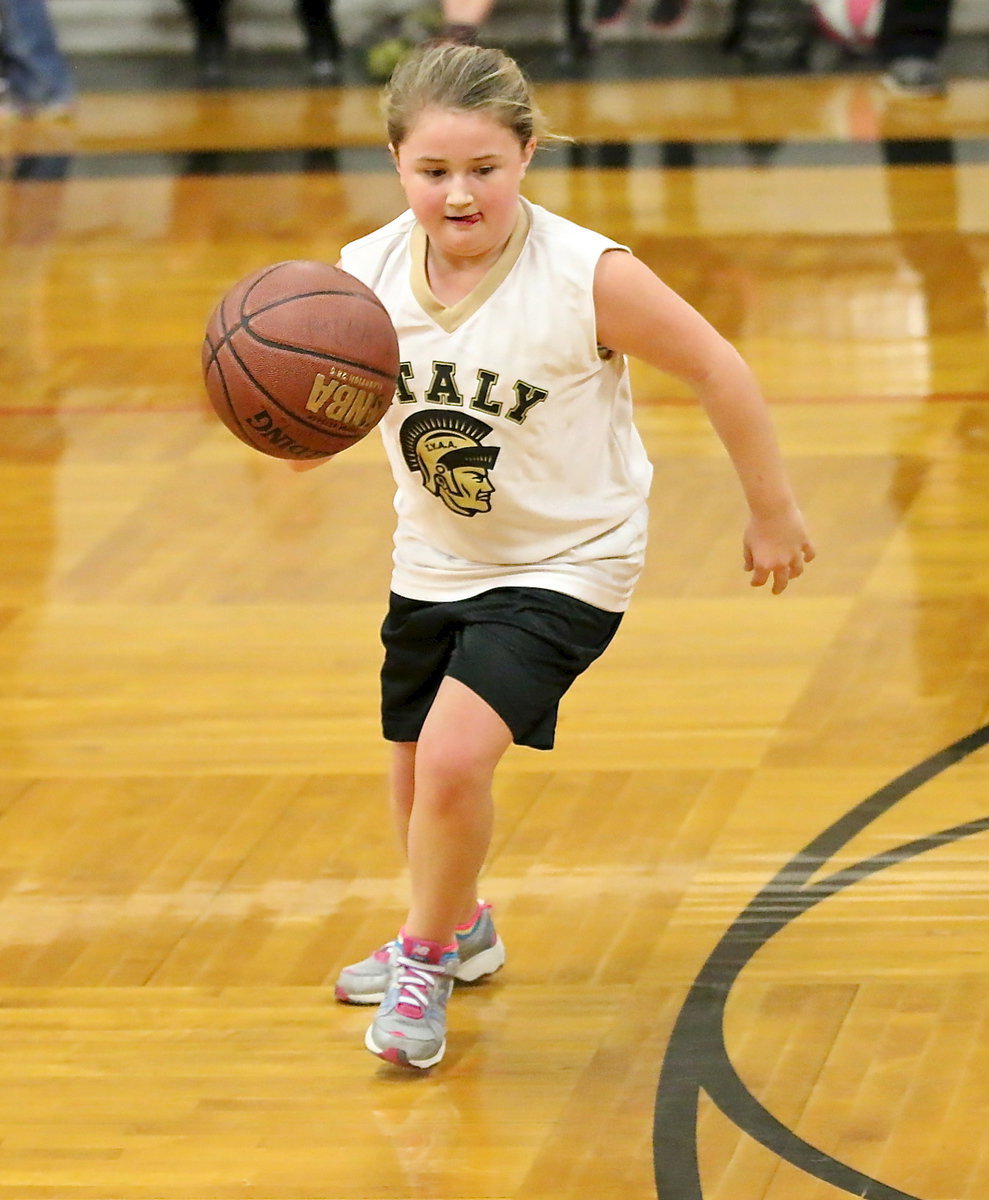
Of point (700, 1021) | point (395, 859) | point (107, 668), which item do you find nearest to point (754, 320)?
point (107, 668)

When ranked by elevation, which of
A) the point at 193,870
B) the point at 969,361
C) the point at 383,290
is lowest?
the point at 969,361

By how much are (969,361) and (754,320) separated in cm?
66

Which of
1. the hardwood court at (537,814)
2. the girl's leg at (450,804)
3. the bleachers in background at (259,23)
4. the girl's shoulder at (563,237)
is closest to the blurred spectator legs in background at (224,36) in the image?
the bleachers in background at (259,23)

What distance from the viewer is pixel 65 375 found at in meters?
5.30

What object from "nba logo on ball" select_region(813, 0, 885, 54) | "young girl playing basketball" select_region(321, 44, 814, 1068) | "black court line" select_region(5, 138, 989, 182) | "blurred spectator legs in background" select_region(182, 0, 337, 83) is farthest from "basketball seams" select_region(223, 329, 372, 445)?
"blurred spectator legs in background" select_region(182, 0, 337, 83)

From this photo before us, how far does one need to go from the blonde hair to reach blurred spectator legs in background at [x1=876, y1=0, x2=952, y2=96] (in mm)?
6387

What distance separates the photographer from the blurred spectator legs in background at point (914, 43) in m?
8.42

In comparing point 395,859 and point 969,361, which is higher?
point 395,859

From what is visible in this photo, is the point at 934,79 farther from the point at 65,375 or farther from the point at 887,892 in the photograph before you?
the point at 887,892

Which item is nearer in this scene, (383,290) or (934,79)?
(383,290)

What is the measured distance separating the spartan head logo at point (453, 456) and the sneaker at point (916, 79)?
21.2 ft

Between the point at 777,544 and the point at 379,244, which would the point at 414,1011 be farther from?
the point at 379,244

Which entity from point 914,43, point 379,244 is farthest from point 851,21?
point 379,244

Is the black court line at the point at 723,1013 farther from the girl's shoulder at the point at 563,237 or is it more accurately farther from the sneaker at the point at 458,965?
the girl's shoulder at the point at 563,237
